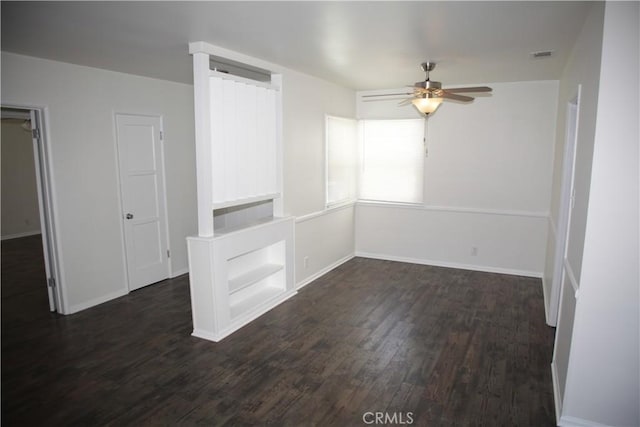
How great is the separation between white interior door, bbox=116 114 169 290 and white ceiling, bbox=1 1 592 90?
0.80m

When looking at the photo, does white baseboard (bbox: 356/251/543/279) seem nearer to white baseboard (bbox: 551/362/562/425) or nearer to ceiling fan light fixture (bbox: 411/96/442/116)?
white baseboard (bbox: 551/362/562/425)

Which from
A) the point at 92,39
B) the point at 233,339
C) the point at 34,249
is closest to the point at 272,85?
the point at 92,39

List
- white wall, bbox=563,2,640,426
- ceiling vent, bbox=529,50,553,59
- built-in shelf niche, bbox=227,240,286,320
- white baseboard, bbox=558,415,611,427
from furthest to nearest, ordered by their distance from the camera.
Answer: built-in shelf niche, bbox=227,240,286,320 < ceiling vent, bbox=529,50,553,59 < white baseboard, bbox=558,415,611,427 < white wall, bbox=563,2,640,426

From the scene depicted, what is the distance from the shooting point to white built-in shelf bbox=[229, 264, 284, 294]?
4080mm

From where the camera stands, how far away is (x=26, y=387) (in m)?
3.00

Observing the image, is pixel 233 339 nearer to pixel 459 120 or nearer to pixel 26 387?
pixel 26 387

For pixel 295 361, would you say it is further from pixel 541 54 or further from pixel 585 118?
pixel 541 54

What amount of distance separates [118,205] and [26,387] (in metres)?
2.24

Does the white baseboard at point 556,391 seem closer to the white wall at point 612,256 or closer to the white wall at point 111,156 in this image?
the white wall at point 612,256

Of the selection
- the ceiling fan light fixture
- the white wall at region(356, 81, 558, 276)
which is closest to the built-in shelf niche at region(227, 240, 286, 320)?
the ceiling fan light fixture

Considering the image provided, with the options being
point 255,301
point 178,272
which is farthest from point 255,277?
point 178,272

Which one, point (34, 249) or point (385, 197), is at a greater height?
point (385, 197)

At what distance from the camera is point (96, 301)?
4582 millimetres

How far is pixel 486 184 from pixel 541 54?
2.21 m
